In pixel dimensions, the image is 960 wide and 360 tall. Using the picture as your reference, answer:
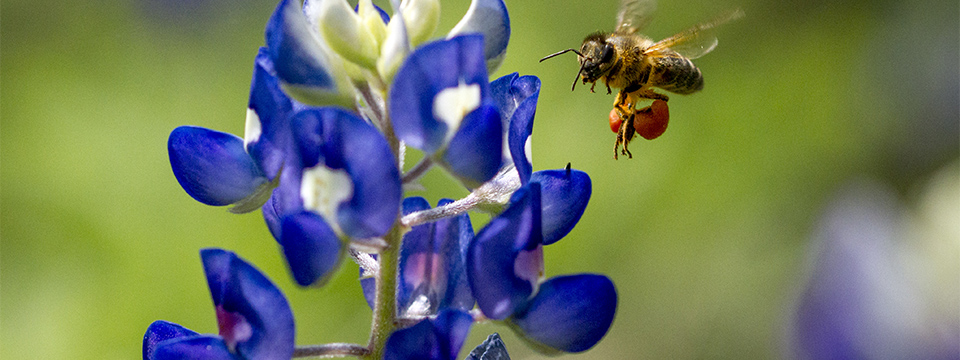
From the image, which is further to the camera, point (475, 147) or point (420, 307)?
point (420, 307)

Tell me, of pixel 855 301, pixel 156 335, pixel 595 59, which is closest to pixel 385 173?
pixel 156 335

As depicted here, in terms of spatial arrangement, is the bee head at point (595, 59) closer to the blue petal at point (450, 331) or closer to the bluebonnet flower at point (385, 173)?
the bluebonnet flower at point (385, 173)

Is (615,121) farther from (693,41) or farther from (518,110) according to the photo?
(518,110)

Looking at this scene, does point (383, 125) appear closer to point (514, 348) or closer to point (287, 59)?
point (287, 59)

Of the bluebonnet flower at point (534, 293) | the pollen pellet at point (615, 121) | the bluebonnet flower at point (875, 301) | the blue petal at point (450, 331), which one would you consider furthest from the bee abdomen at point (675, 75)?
the bluebonnet flower at point (875, 301)

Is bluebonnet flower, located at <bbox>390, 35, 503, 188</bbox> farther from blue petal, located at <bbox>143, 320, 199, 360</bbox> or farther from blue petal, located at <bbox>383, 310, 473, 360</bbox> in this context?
blue petal, located at <bbox>143, 320, 199, 360</bbox>
